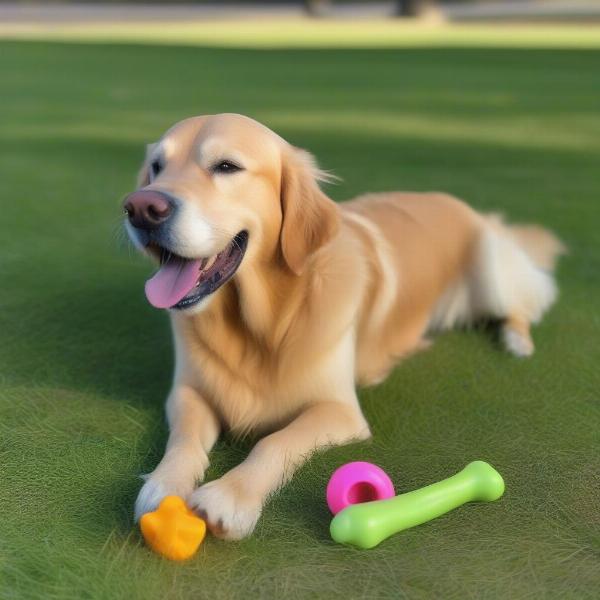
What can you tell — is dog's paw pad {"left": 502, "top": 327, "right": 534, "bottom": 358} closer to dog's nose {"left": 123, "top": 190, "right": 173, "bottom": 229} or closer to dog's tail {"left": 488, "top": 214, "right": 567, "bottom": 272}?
dog's tail {"left": 488, "top": 214, "right": 567, "bottom": 272}

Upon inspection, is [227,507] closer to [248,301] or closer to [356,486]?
[356,486]

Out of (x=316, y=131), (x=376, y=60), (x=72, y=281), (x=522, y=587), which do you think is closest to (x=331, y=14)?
(x=376, y=60)

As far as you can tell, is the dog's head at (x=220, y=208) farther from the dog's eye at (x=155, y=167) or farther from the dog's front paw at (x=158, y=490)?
the dog's front paw at (x=158, y=490)

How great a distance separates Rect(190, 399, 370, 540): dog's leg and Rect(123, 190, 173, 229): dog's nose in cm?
75

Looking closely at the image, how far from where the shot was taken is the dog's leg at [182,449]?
2.45 metres

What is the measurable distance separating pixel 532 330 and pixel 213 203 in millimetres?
1955

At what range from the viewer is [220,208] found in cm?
272

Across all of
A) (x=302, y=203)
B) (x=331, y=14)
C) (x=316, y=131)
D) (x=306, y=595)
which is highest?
(x=302, y=203)

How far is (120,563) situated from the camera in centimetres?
222

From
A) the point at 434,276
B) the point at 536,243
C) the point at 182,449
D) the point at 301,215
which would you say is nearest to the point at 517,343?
the point at 434,276

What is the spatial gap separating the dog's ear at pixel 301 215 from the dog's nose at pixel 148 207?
0.49m

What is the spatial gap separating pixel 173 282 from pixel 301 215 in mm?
505

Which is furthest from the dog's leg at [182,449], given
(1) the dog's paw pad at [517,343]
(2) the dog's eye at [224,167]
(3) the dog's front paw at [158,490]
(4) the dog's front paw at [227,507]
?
(1) the dog's paw pad at [517,343]

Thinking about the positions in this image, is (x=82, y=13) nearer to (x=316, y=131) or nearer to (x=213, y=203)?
(x=316, y=131)
